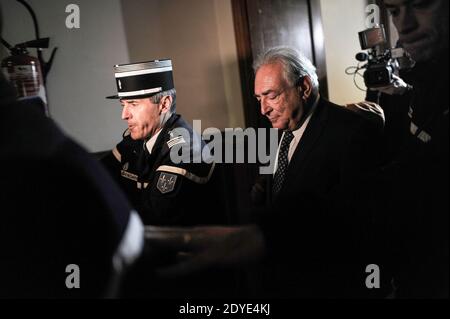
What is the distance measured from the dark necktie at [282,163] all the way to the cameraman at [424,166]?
579 millimetres

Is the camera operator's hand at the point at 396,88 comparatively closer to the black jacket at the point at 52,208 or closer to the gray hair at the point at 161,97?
the gray hair at the point at 161,97

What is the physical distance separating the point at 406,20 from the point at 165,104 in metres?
1.07

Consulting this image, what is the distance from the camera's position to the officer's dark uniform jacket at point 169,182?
4.47 ft

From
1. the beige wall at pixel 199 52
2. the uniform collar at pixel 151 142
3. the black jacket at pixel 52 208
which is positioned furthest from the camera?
the beige wall at pixel 199 52

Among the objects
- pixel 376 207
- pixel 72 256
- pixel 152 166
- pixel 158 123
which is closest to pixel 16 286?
pixel 72 256

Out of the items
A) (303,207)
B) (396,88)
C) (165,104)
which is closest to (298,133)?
(165,104)

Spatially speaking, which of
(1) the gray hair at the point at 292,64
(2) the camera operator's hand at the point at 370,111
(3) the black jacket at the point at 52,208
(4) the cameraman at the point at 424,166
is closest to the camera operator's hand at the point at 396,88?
(2) the camera operator's hand at the point at 370,111

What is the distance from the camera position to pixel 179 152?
144 centimetres

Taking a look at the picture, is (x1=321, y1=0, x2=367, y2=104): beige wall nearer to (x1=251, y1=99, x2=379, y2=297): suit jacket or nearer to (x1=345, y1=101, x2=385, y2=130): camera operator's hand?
(x1=345, y1=101, x2=385, y2=130): camera operator's hand

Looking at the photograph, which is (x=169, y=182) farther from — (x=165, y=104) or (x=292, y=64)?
(x=292, y=64)

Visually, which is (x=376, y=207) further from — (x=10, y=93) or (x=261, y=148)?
(x=261, y=148)

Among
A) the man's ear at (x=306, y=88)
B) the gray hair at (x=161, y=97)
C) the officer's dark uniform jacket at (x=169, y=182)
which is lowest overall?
the officer's dark uniform jacket at (x=169, y=182)

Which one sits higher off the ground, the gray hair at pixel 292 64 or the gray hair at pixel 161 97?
the gray hair at pixel 292 64

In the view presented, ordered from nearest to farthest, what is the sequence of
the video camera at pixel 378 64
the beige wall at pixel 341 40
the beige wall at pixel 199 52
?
1. the video camera at pixel 378 64
2. the beige wall at pixel 199 52
3. the beige wall at pixel 341 40
